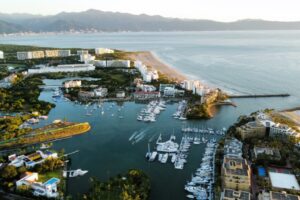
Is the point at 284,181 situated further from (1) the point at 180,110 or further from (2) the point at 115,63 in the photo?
(2) the point at 115,63

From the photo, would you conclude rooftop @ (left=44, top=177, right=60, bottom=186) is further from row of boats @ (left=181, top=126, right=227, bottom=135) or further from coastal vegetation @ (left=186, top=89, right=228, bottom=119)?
coastal vegetation @ (left=186, top=89, right=228, bottom=119)

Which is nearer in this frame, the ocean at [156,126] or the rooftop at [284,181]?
the rooftop at [284,181]

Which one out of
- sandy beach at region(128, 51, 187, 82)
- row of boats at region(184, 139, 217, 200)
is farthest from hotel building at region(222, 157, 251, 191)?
sandy beach at region(128, 51, 187, 82)

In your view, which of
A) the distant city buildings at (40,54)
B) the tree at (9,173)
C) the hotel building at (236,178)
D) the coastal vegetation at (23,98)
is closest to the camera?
the hotel building at (236,178)

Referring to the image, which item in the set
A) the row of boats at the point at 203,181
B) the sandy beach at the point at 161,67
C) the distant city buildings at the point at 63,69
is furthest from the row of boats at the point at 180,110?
the distant city buildings at the point at 63,69

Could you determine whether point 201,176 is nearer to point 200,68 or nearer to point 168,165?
point 168,165

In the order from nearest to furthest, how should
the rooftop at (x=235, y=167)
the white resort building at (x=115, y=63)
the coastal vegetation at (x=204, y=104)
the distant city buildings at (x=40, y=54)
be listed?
the rooftop at (x=235, y=167)
the coastal vegetation at (x=204, y=104)
the white resort building at (x=115, y=63)
the distant city buildings at (x=40, y=54)

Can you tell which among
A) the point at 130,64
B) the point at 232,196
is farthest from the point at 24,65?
the point at 232,196

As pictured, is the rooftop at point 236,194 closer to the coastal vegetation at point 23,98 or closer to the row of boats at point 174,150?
the row of boats at point 174,150
